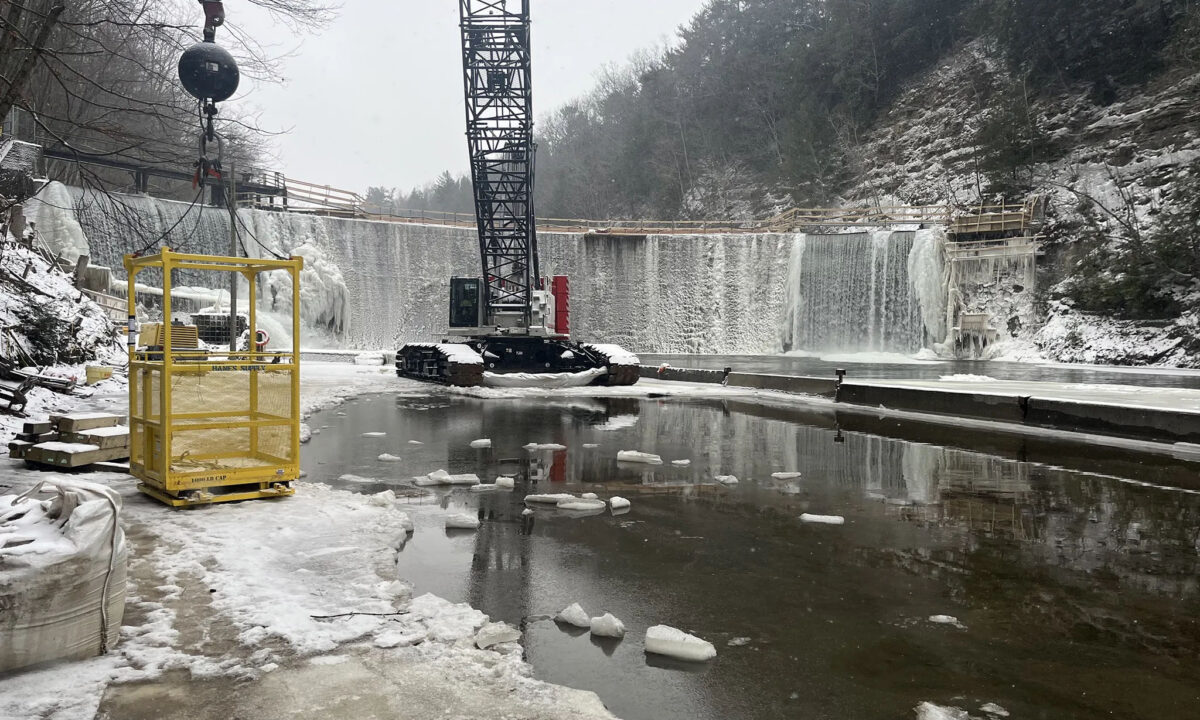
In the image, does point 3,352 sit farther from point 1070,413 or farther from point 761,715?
point 1070,413

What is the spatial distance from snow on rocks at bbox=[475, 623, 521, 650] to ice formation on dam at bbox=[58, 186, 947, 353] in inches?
1219

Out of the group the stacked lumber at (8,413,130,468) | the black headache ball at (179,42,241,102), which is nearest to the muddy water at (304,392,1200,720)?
the stacked lumber at (8,413,130,468)

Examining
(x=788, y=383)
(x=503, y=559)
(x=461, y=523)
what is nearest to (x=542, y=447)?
(x=461, y=523)

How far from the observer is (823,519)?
621 centimetres

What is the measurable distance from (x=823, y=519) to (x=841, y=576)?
1482 mm

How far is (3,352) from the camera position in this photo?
1177cm

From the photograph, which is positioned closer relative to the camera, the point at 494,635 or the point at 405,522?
the point at 494,635

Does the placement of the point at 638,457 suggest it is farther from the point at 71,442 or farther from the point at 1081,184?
the point at 1081,184

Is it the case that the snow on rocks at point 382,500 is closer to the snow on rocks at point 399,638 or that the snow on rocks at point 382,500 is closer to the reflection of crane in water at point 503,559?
the reflection of crane in water at point 503,559

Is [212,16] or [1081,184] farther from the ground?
[1081,184]

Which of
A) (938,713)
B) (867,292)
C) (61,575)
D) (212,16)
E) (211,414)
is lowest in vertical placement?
(938,713)

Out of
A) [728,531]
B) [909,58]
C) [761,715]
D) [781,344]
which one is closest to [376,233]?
[781,344]

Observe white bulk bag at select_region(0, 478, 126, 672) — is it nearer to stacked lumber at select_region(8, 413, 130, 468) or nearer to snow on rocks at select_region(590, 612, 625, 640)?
snow on rocks at select_region(590, 612, 625, 640)

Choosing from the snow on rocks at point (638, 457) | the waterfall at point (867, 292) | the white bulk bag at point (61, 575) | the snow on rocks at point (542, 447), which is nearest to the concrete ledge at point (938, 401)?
the snow on rocks at point (638, 457)
